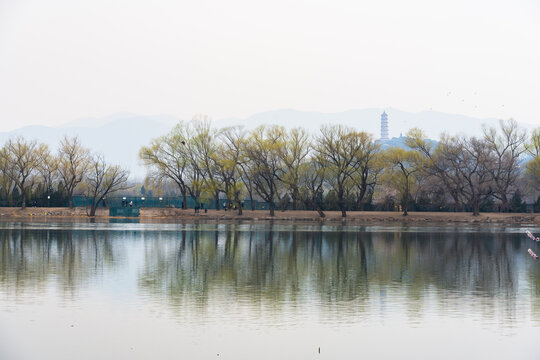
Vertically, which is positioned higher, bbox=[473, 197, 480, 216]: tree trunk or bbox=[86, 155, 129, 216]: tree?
bbox=[86, 155, 129, 216]: tree

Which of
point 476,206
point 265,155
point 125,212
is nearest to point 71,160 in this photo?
point 125,212

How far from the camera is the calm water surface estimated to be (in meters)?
19.2

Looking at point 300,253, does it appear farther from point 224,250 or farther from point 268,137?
point 268,137

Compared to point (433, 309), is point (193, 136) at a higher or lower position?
higher

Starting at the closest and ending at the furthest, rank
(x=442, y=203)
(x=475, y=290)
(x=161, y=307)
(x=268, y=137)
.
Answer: (x=161, y=307) → (x=475, y=290) → (x=268, y=137) → (x=442, y=203)

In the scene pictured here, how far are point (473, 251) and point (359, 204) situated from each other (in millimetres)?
70416

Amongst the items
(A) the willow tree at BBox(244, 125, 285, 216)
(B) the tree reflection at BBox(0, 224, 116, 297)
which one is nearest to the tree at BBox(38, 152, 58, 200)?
(A) the willow tree at BBox(244, 125, 285, 216)

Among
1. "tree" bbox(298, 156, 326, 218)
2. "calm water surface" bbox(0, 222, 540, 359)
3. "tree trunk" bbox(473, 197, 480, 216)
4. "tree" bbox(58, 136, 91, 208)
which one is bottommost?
"calm water surface" bbox(0, 222, 540, 359)

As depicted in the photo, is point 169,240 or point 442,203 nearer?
point 169,240

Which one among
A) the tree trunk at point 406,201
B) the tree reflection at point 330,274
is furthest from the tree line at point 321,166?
the tree reflection at point 330,274

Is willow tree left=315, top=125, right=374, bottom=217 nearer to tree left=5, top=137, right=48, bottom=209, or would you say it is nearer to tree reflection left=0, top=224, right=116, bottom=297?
tree left=5, top=137, right=48, bottom=209

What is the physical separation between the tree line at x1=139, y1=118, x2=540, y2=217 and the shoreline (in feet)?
6.00

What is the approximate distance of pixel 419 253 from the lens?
46.3m

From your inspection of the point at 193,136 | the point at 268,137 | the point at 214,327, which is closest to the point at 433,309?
the point at 214,327
